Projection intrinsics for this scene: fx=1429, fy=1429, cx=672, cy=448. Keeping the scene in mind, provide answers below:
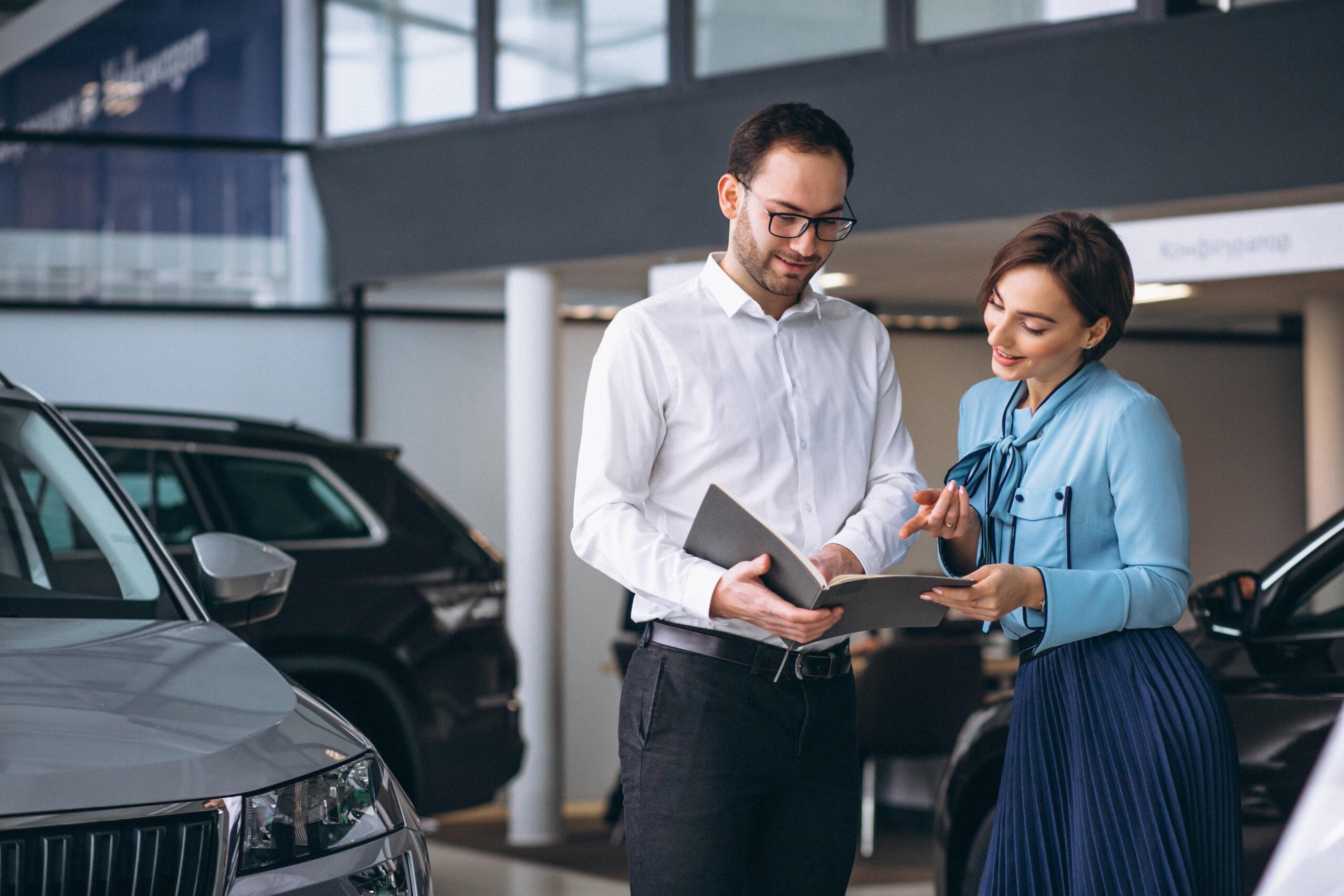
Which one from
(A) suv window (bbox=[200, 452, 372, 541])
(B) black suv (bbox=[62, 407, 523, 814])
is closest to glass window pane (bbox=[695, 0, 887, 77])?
(B) black suv (bbox=[62, 407, 523, 814])

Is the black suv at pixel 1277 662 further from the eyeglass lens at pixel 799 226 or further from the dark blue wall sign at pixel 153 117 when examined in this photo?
the dark blue wall sign at pixel 153 117

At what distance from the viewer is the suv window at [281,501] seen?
16.6ft

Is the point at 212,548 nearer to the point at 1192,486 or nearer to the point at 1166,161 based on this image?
the point at 1166,161

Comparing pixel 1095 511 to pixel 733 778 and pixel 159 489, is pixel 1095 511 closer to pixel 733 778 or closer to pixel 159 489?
pixel 733 778

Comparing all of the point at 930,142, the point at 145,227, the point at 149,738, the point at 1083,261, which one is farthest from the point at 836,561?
the point at 145,227

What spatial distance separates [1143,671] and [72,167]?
23.6ft

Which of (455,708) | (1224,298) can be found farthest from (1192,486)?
(455,708)

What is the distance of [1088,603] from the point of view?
2.04 m

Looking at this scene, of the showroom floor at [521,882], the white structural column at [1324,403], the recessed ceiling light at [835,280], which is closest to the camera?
the showroom floor at [521,882]

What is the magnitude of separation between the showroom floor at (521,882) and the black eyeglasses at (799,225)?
399cm

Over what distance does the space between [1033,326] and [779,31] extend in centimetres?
463

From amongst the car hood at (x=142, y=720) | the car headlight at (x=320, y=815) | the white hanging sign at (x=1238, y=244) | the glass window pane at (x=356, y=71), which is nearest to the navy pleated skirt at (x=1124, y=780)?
the car headlight at (x=320, y=815)

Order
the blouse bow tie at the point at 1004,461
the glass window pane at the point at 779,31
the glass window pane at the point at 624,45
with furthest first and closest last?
the glass window pane at the point at 624,45
the glass window pane at the point at 779,31
the blouse bow tie at the point at 1004,461

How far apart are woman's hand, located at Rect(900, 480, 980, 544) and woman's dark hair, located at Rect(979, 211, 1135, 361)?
30 cm
